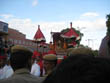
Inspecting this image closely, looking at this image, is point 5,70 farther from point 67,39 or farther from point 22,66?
point 67,39

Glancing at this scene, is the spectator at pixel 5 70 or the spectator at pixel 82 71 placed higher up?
the spectator at pixel 82 71

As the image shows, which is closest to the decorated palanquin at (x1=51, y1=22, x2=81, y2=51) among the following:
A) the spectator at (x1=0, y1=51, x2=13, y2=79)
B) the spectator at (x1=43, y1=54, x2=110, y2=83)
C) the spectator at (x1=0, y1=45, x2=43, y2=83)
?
the spectator at (x1=0, y1=51, x2=13, y2=79)

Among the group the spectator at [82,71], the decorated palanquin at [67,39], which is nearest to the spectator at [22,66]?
the spectator at [82,71]

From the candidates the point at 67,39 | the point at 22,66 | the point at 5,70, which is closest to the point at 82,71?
the point at 22,66

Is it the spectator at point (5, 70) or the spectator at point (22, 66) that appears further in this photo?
the spectator at point (5, 70)

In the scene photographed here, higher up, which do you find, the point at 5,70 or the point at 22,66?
the point at 22,66

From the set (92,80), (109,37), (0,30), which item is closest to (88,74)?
(92,80)

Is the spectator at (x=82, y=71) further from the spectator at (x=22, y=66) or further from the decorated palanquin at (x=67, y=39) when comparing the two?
the decorated palanquin at (x=67, y=39)

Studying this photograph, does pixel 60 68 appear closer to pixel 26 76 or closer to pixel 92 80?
pixel 92 80

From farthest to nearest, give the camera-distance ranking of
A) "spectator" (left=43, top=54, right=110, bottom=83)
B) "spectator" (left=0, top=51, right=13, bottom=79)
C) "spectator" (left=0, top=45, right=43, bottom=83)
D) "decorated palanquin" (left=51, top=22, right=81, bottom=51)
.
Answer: "decorated palanquin" (left=51, top=22, right=81, bottom=51)
"spectator" (left=0, top=51, right=13, bottom=79)
"spectator" (left=0, top=45, right=43, bottom=83)
"spectator" (left=43, top=54, right=110, bottom=83)

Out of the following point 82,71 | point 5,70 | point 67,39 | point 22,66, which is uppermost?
point 67,39

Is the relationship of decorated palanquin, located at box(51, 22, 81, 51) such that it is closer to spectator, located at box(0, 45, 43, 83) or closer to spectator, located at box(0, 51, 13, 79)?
spectator, located at box(0, 51, 13, 79)

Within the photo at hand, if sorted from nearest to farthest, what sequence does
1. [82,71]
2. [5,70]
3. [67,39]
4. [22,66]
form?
[82,71]
[22,66]
[5,70]
[67,39]

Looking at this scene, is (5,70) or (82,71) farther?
(5,70)
